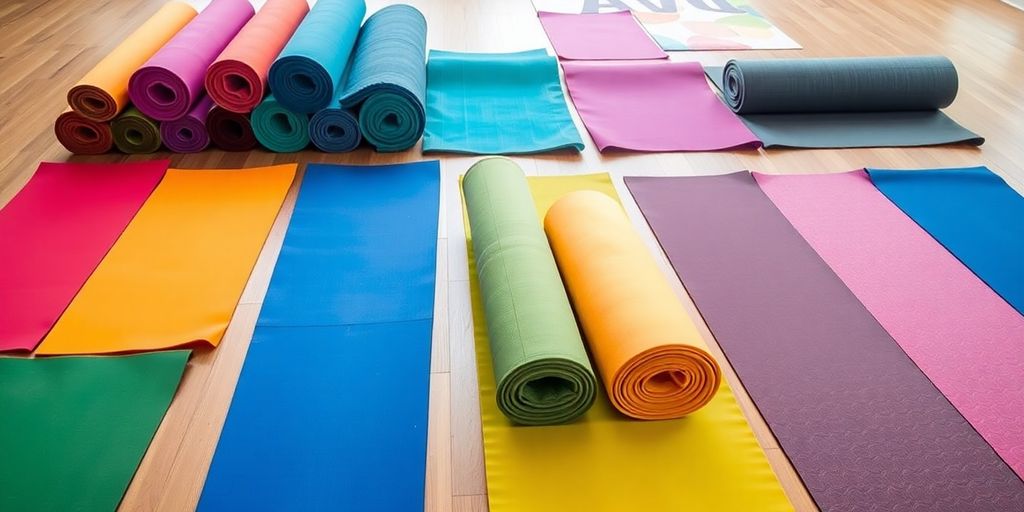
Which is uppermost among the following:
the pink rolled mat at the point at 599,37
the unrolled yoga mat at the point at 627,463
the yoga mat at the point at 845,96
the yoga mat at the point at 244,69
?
the pink rolled mat at the point at 599,37

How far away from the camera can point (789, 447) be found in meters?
1.90

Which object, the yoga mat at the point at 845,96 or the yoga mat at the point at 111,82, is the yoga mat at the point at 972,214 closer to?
the yoga mat at the point at 845,96

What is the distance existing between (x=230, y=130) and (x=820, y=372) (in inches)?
101

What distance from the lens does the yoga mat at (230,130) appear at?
3113 mm

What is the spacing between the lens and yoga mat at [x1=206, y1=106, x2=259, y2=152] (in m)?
3.11

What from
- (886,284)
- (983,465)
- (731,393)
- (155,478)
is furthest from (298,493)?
(886,284)

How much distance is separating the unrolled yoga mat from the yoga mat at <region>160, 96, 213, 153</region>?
1.89 meters

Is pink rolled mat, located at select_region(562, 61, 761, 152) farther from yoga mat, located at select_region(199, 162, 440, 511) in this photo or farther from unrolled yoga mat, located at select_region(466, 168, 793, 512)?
unrolled yoga mat, located at select_region(466, 168, 793, 512)

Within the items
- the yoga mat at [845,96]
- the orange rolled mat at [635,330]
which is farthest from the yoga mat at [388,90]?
the yoga mat at [845,96]

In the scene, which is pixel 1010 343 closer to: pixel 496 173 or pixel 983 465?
pixel 983 465

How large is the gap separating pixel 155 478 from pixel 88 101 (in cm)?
194

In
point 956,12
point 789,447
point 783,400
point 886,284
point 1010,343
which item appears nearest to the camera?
point 789,447

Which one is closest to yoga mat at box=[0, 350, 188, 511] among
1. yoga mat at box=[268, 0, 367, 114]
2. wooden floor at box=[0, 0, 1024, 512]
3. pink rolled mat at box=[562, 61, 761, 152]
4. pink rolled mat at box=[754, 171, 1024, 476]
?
wooden floor at box=[0, 0, 1024, 512]

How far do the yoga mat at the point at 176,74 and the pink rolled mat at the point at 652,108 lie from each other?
1.72 m
